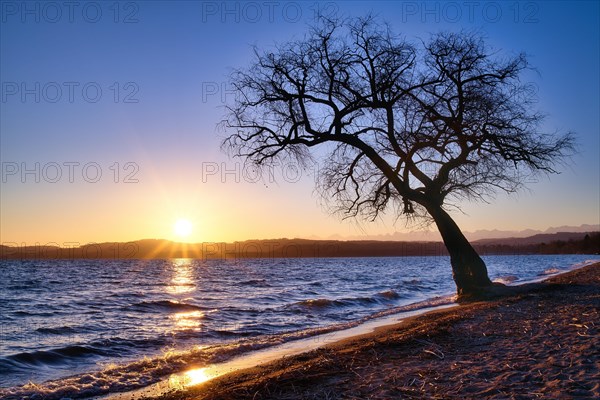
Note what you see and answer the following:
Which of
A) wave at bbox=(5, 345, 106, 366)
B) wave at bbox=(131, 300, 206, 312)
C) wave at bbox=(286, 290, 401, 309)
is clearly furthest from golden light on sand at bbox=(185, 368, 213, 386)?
wave at bbox=(131, 300, 206, 312)

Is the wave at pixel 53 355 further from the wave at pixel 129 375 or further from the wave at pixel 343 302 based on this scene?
the wave at pixel 343 302

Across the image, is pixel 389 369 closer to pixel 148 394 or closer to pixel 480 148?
pixel 148 394

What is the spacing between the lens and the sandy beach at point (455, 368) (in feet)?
15.7

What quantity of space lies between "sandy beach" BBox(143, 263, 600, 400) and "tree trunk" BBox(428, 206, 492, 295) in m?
7.07

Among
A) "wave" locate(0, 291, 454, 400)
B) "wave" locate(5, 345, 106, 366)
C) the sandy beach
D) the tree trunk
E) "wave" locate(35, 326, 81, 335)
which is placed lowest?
"wave" locate(35, 326, 81, 335)

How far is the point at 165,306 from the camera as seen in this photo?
2269 centimetres

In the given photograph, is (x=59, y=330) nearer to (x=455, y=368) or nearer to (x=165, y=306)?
(x=165, y=306)

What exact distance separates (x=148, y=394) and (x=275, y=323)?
891 centimetres

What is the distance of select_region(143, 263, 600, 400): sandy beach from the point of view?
4.80 meters

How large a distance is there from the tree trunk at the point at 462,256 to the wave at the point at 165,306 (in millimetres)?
11262

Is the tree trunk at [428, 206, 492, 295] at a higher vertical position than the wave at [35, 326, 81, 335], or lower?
higher

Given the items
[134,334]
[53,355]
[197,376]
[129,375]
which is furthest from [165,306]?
[197,376]

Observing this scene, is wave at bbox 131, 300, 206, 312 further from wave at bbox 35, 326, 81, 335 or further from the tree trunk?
the tree trunk

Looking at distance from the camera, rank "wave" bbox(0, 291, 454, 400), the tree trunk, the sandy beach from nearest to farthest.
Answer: the sandy beach → "wave" bbox(0, 291, 454, 400) → the tree trunk
